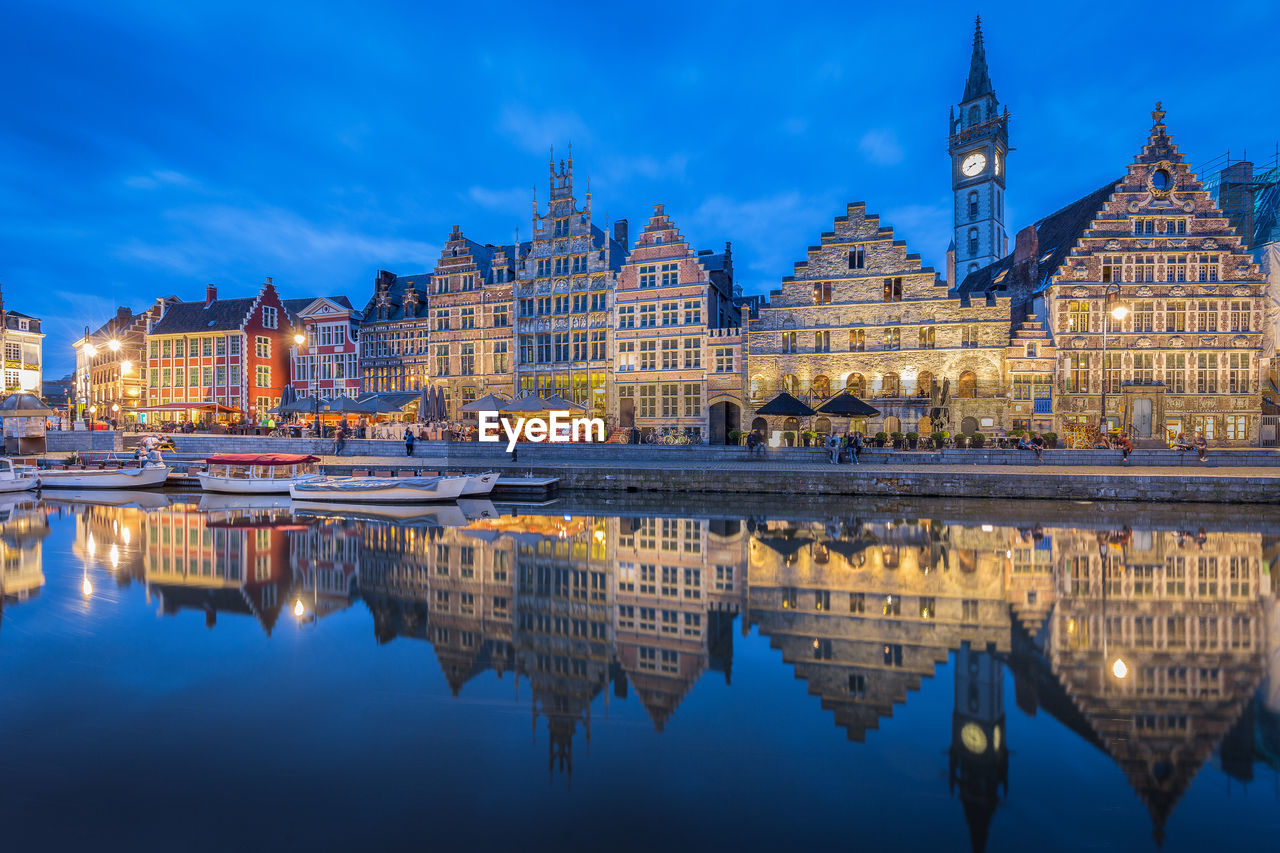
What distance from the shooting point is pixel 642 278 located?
38469 mm

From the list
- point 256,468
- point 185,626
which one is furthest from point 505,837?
point 256,468

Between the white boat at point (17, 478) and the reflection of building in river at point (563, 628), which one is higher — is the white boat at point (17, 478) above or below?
above

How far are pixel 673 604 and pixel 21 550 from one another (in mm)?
15696

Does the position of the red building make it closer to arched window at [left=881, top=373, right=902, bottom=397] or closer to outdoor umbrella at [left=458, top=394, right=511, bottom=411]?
outdoor umbrella at [left=458, top=394, right=511, bottom=411]

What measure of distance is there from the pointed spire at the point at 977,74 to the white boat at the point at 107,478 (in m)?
78.7

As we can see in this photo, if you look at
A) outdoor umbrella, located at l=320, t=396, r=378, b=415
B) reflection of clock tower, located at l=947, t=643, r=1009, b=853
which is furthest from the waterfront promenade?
reflection of clock tower, located at l=947, t=643, r=1009, b=853

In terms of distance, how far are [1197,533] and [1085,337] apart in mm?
19324

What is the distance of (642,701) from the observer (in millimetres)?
7090

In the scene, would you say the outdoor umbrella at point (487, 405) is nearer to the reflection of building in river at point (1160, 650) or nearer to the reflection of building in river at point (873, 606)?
the reflection of building in river at point (873, 606)

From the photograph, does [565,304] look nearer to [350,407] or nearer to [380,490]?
[350,407]

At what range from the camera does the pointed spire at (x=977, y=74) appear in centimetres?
6819

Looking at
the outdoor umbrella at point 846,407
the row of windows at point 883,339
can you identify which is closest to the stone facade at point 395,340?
the row of windows at point 883,339

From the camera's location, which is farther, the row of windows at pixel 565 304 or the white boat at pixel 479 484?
the row of windows at pixel 565 304

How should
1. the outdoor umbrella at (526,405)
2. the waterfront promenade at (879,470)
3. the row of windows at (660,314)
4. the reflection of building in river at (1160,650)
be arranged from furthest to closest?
the row of windows at (660,314), the outdoor umbrella at (526,405), the waterfront promenade at (879,470), the reflection of building in river at (1160,650)
